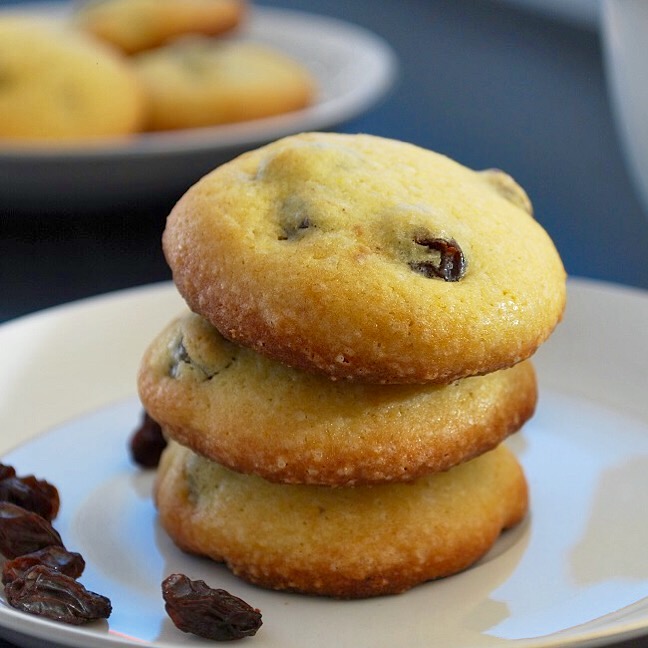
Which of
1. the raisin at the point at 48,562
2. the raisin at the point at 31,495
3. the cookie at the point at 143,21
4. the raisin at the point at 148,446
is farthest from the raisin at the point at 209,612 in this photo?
the cookie at the point at 143,21

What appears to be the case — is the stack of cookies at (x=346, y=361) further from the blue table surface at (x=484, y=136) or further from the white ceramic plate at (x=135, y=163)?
the white ceramic plate at (x=135, y=163)

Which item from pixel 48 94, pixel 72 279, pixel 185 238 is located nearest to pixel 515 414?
pixel 185 238

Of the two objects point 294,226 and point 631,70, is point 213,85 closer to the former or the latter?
point 631,70

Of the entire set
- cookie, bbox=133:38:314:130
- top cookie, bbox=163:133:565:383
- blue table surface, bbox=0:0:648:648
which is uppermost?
top cookie, bbox=163:133:565:383

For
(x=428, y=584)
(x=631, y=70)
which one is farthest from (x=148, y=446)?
(x=631, y=70)

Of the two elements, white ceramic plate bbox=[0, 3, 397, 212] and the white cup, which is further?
white ceramic plate bbox=[0, 3, 397, 212]

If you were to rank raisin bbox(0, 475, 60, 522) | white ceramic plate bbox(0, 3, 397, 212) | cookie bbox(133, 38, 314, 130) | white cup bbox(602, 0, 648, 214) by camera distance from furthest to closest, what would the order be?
cookie bbox(133, 38, 314, 130), white ceramic plate bbox(0, 3, 397, 212), white cup bbox(602, 0, 648, 214), raisin bbox(0, 475, 60, 522)

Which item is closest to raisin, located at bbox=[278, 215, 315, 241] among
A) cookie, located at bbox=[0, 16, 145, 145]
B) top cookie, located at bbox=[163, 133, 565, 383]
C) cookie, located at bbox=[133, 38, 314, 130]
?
top cookie, located at bbox=[163, 133, 565, 383]

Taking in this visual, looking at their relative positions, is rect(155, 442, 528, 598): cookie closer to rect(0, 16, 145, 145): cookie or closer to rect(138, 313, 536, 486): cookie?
rect(138, 313, 536, 486): cookie

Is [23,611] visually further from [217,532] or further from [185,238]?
[185,238]
